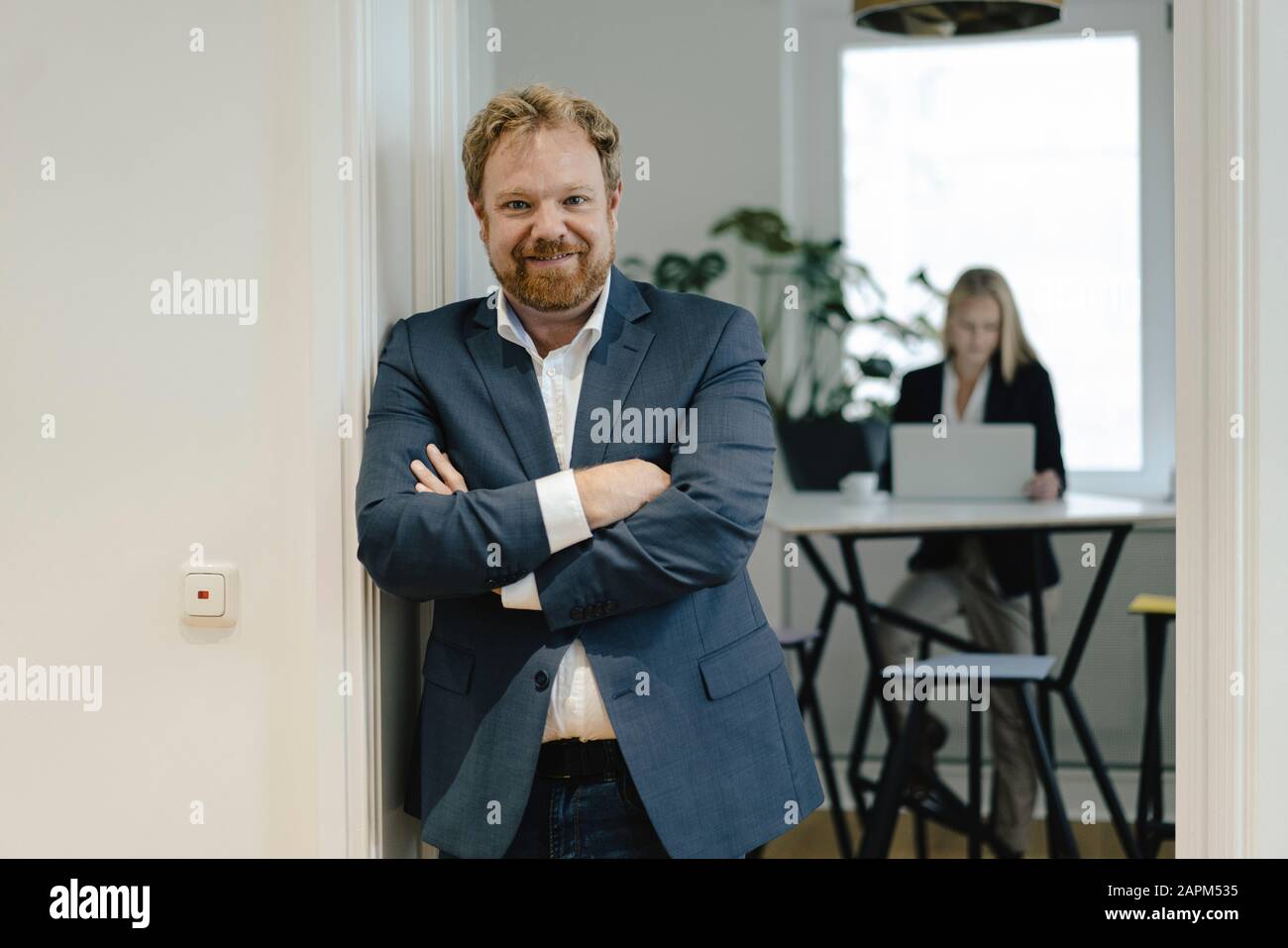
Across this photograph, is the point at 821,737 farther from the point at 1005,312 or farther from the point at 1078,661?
the point at 1005,312

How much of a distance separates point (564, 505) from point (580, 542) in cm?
5

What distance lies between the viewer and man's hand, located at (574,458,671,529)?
→ 1.53m

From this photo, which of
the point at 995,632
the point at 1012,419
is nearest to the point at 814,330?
the point at 1012,419

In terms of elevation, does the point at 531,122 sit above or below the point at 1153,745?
above

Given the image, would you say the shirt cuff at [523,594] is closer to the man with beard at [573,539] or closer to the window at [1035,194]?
the man with beard at [573,539]

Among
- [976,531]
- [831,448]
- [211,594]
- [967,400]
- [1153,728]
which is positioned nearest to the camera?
[211,594]

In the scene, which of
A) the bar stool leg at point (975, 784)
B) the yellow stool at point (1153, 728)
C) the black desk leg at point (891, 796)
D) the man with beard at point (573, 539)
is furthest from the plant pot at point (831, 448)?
the man with beard at point (573, 539)

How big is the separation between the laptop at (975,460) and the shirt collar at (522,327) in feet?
6.93

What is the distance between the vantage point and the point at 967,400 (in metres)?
3.77

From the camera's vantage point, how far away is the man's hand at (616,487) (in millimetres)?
1533
